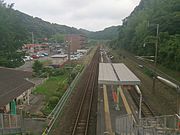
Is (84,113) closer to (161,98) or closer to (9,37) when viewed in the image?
(161,98)

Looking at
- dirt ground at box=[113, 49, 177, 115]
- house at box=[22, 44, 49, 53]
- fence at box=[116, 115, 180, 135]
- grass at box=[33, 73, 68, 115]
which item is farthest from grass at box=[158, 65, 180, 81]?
house at box=[22, 44, 49, 53]

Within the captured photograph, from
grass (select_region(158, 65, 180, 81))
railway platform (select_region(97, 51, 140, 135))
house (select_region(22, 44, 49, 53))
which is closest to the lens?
railway platform (select_region(97, 51, 140, 135))

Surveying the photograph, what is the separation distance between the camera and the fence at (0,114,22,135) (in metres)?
11.8

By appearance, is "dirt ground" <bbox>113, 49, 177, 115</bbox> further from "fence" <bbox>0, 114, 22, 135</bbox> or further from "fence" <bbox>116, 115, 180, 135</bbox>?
"fence" <bbox>0, 114, 22, 135</bbox>

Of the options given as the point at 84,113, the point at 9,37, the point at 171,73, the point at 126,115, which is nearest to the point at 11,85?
the point at 84,113

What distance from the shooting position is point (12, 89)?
56.4 feet

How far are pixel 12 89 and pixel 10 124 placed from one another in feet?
16.4

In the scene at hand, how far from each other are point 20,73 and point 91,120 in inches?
335

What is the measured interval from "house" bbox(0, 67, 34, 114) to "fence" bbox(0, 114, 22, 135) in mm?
1510

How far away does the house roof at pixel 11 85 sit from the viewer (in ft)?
50.5

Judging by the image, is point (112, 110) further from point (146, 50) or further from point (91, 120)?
point (146, 50)

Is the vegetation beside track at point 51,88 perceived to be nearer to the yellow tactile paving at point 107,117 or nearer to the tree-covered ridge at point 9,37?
the yellow tactile paving at point 107,117

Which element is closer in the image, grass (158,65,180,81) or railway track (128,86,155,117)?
railway track (128,86,155,117)

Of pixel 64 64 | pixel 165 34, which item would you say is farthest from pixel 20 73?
pixel 64 64
